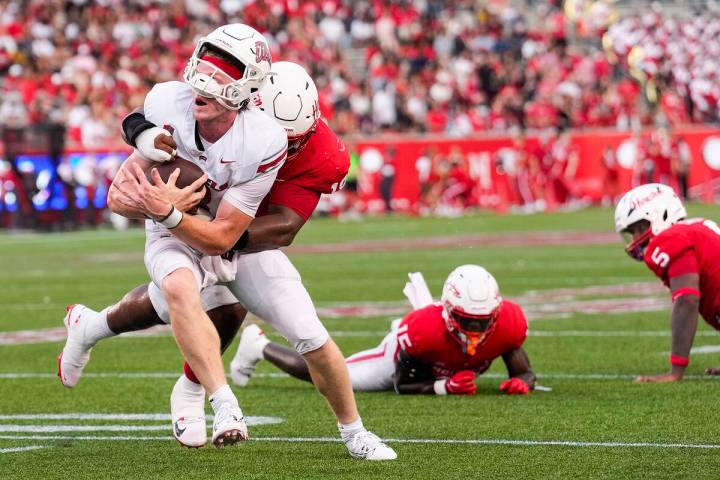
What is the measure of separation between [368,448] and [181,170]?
1.26 meters

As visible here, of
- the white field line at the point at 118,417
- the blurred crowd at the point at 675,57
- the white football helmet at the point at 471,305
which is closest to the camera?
the white field line at the point at 118,417

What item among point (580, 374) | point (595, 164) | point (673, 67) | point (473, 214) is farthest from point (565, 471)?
point (673, 67)

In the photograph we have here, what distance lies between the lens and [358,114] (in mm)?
28875

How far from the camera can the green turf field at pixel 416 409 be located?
17.1ft

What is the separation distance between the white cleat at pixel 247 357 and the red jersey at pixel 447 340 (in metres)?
0.85

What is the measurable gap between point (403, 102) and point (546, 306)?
18.4m

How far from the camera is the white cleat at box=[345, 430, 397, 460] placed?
5.32 meters

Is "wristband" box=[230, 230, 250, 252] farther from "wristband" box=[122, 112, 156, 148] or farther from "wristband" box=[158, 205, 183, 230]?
"wristband" box=[122, 112, 156, 148]

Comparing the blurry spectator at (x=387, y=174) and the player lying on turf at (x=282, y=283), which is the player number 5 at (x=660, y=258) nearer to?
the player lying on turf at (x=282, y=283)

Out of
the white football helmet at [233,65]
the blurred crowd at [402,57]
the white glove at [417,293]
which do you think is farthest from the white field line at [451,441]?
the blurred crowd at [402,57]

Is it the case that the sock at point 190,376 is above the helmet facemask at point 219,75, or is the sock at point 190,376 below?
below

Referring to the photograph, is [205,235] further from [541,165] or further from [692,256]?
[541,165]

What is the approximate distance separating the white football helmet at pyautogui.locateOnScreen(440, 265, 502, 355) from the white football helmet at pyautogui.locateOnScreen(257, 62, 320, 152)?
1.46 meters

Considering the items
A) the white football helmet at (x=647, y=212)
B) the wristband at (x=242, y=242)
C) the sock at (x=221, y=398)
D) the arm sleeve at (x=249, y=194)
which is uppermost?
the arm sleeve at (x=249, y=194)
